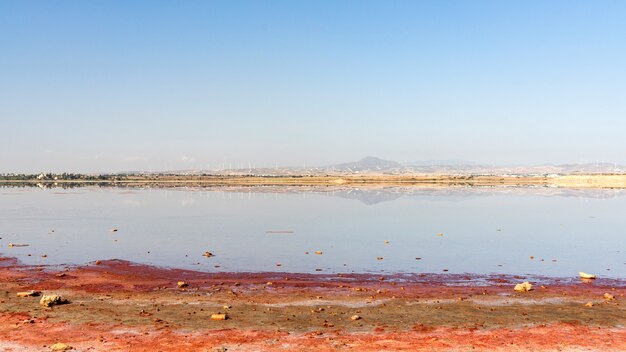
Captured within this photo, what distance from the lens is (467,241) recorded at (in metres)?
40.9

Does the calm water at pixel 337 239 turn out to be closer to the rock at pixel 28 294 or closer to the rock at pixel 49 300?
the rock at pixel 28 294

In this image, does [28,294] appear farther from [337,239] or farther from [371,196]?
[371,196]

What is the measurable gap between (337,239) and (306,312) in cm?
2203

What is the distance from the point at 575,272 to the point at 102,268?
1007 inches

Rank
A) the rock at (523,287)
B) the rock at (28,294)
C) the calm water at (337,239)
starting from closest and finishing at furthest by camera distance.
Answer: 1. the rock at (28,294)
2. the rock at (523,287)
3. the calm water at (337,239)

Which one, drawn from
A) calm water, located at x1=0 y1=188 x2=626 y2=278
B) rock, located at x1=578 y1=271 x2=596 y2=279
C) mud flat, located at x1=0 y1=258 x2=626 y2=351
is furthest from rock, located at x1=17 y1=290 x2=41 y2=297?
rock, located at x1=578 y1=271 x2=596 y2=279

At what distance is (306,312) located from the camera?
65.8ft

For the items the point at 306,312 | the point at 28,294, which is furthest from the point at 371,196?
the point at 306,312

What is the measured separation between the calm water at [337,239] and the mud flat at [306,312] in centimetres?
388

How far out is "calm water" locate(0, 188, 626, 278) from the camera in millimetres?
31578

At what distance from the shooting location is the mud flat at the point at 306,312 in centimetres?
1633

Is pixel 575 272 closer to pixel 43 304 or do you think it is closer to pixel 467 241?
pixel 467 241

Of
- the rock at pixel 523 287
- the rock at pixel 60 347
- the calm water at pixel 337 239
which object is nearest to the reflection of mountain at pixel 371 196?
the calm water at pixel 337 239

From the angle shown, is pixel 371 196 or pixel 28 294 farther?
pixel 371 196
